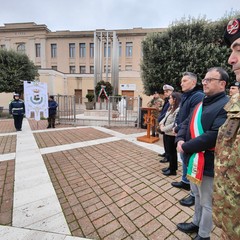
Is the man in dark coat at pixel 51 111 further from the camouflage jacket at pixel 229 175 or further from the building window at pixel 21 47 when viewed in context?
the building window at pixel 21 47

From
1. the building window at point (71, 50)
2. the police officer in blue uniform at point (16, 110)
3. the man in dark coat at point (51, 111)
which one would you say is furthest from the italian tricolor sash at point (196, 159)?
the building window at point (71, 50)

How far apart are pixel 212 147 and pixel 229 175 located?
71 centimetres

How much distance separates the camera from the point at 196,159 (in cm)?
166

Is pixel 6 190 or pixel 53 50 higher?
pixel 53 50

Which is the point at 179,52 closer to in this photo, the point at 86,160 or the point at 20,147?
the point at 86,160

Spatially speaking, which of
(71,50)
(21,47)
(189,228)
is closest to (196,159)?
(189,228)

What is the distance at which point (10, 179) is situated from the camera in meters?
3.18

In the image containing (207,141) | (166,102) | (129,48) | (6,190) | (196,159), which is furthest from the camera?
(129,48)

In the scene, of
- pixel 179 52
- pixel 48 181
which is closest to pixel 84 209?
pixel 48 181

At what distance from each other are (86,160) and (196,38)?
8.50 m

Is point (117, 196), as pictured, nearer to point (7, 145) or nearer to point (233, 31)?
point (233, 31)

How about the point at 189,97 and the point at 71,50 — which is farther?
the point at 71,50

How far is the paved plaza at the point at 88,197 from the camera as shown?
76.9 inches

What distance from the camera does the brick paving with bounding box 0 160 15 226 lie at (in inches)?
85.6
